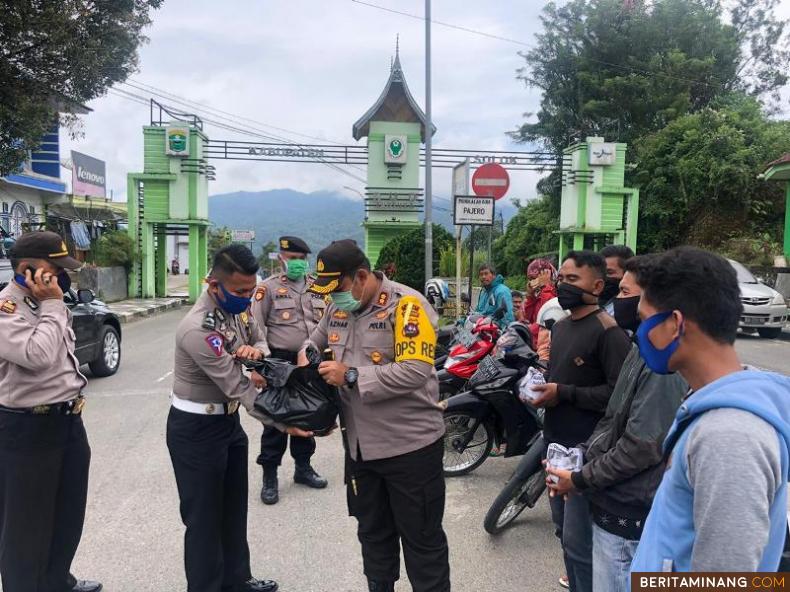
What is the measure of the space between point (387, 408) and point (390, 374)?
0.64 ft

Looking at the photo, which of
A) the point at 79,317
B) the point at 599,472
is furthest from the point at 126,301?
the point at 599,472

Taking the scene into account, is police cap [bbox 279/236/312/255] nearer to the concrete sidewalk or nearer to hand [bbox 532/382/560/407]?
hand [bbox 532/382/560/407]

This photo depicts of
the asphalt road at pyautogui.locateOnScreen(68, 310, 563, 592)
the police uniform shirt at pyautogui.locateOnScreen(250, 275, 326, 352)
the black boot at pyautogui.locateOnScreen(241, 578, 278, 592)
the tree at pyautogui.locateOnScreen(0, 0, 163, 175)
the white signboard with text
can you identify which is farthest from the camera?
the tree at pyautogui.locateOnScreen(0, 0, 163, 175)

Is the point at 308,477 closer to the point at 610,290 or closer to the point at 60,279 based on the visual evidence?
A: the point at 60,279

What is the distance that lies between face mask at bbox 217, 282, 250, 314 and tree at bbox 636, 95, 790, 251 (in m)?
21.1

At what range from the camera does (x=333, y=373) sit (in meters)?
2.33

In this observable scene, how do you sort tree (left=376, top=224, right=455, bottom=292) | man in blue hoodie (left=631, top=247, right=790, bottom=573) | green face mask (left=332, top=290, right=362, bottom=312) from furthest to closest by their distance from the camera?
tree (left=376, top=224, right=455, bottom=292)
green face mask (left=332, top=290, right=362, bottom=312)
man in blue hoodie (left=631, top=247, right=790, bottom=573)

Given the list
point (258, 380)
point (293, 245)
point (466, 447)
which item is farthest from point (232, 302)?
point (466, 447)

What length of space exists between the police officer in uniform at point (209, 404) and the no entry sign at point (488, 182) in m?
6.07

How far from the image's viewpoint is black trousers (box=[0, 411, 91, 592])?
2.48 meters

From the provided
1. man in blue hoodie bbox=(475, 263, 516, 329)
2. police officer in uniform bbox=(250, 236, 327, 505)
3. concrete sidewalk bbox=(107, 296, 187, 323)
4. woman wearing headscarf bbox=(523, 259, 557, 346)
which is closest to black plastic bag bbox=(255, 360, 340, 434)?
police officer in uniform bbox=(250, 236, 327, 505)

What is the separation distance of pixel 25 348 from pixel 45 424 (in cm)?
39

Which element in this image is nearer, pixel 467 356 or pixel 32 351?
pixel 32 351

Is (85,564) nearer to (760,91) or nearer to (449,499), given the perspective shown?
(449,499)
